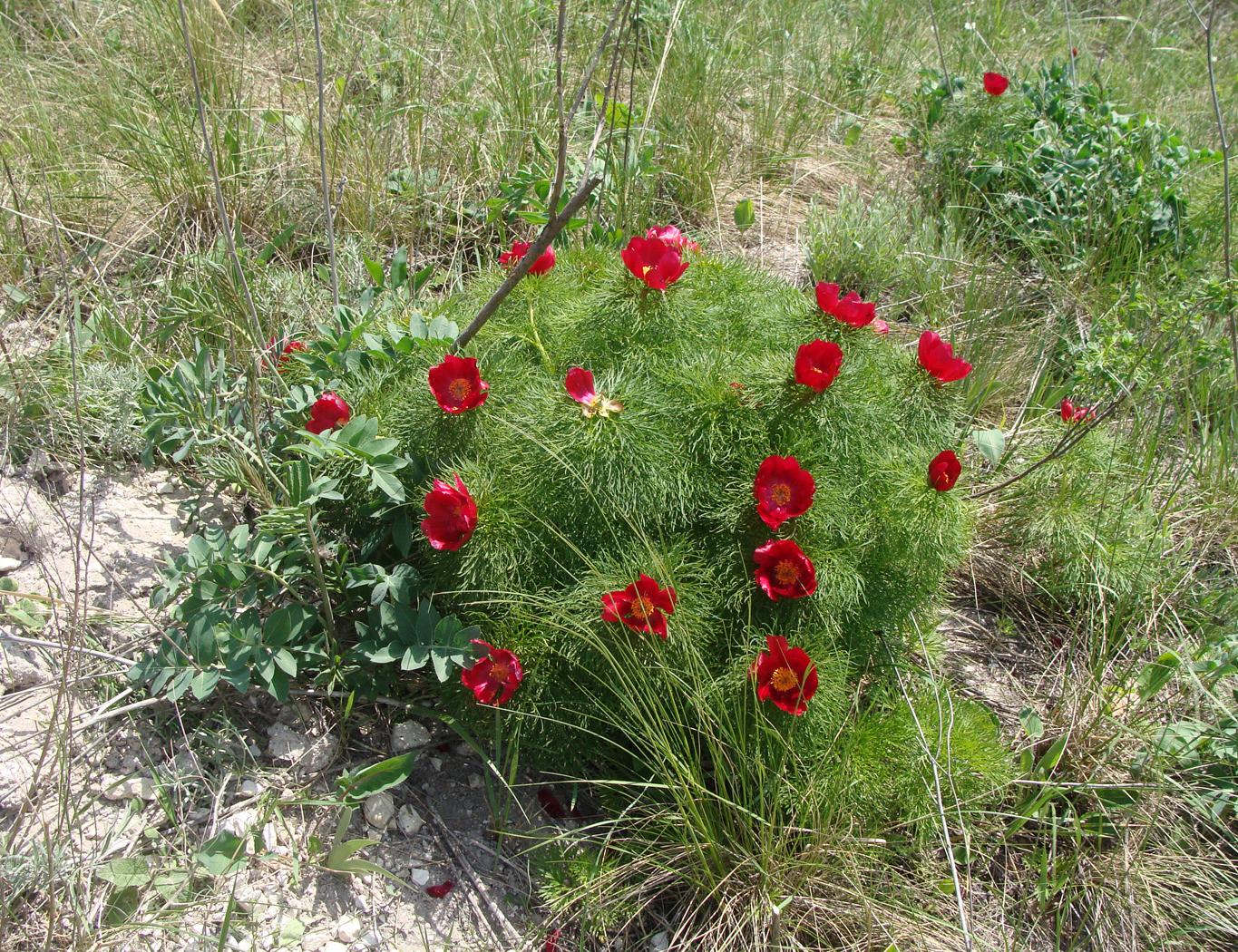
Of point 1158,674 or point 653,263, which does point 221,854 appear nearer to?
point 653,263

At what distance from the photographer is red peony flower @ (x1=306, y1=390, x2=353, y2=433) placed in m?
1.81

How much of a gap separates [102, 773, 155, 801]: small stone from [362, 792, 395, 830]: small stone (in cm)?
38

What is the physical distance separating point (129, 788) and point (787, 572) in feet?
4.06

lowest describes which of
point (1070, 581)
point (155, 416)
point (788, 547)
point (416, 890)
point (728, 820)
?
point (416, 890)

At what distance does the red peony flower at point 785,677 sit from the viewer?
1581mm

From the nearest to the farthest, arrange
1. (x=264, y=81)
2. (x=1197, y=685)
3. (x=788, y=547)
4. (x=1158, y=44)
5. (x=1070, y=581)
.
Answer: (x=788, y=547) → (x=1197, y=685) → (x=1070, y=581) → (x=264, y=81) → (x=1158, y=44)

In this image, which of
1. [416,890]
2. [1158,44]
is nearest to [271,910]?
[416,890]

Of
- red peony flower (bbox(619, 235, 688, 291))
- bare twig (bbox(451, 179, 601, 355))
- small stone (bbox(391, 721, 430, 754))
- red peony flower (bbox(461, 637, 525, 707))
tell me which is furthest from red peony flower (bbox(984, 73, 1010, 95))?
small stone (bbox(391, 721, 430, 754))

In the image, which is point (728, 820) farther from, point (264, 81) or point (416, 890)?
point (264, 81)

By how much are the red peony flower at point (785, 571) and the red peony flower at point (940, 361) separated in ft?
1.64

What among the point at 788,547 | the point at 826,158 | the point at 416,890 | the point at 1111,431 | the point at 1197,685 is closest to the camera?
the point at 788,547

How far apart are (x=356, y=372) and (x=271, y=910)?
102 centimetres

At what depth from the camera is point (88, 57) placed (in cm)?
310

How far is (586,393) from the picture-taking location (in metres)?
1.68
